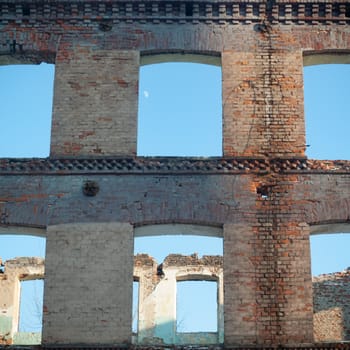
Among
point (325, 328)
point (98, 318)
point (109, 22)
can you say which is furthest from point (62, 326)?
point (325, 328)

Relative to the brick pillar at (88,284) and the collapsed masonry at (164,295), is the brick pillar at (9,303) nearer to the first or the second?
the collapsed masonry at (164,295)

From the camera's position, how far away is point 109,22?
48.1ft

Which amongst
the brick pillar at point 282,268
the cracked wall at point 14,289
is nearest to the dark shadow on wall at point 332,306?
the cracked wall at point 14,289

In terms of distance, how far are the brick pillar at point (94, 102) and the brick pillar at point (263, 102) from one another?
6.01 ft

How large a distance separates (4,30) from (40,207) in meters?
3.93

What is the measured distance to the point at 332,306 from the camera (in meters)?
20.5

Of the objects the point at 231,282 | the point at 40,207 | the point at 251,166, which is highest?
the point at 251,166

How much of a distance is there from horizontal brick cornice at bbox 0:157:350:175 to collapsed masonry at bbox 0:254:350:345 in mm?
7962

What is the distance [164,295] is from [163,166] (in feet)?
29.1

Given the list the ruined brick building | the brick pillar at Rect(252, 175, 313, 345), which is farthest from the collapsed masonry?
the brick pillar at Rect(252, 175, 313, 345)

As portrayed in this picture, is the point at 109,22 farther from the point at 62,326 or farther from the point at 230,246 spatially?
the point at 62,326

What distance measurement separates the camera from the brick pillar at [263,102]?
1369 centimetres

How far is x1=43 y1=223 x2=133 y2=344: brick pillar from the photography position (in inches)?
486

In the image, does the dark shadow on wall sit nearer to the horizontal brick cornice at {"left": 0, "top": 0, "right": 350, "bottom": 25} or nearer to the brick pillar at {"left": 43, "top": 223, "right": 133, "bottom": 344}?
the horizontal brick cornice at {"left": 0, "top": 0, "right": 350, "bottom": 25}
